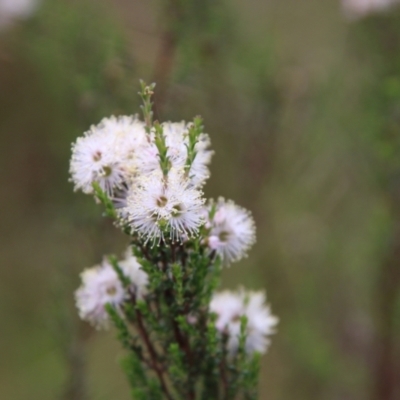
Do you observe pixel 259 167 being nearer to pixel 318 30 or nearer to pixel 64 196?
pixel 64 196

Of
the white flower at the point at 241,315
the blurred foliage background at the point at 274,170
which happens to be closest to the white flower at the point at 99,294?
the white flower at the point at 241,315

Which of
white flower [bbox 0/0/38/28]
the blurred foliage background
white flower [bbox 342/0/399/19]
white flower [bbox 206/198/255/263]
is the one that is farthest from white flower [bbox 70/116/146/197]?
white flower [bbox 0/0/38/28]

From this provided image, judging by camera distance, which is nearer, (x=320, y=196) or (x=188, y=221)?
(x=188, y=221)

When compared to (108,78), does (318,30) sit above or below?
above

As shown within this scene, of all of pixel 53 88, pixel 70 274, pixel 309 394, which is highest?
pixel 53 88

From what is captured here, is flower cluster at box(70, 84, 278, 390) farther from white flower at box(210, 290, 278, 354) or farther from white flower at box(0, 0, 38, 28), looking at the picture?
white flower at box(0, 0, 38, 28)

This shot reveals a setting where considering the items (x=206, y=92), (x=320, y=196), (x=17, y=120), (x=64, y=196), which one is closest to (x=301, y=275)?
(x=320, y=196)
